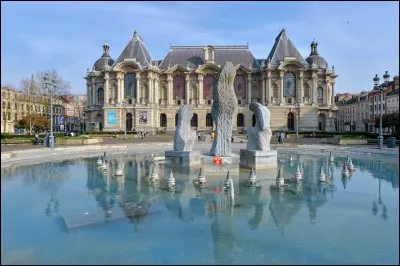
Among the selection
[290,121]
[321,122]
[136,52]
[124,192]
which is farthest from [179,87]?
[124,192]

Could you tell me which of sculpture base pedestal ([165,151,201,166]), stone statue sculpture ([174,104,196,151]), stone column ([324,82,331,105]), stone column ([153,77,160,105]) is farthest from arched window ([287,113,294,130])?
sculpture base pedestal ([165,151,201,166])

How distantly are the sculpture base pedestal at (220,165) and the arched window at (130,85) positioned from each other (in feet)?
196

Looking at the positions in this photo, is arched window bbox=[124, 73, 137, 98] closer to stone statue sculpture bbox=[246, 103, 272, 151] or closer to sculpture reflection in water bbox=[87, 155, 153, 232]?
sculpture reflection in water bbox=[87, 155, 153, 232]

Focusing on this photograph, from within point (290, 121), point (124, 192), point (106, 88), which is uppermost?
point (106, 88)

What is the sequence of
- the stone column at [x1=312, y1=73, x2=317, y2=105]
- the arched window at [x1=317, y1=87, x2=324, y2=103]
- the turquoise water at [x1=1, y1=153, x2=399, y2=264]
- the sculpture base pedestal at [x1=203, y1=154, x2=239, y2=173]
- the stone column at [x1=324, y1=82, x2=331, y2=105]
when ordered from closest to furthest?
the turquoise water at [x1=1, y1=153, x2=399, y2=264] → the sculpture base pedestal at [x1=203, y1=154, x2=239, y2=173] → the stone column at [x1=312, y1=73, x2=317, y2=105] → the stone column at [x1=324, y1=82, x2=331, y2=105] → the arched window at [x1=317, y1=87, x2=324, y2=103]

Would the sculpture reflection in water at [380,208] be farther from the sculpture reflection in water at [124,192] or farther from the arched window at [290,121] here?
the arched window at [290,121]

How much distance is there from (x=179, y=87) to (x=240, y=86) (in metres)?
13.9

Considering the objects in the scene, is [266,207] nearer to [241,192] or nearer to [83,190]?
[241,192]

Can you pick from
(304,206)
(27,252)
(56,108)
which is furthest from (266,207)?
(56,108)

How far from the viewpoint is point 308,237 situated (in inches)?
415

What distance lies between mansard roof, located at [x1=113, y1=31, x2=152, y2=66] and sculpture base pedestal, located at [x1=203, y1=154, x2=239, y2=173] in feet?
198

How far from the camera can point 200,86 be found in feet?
266

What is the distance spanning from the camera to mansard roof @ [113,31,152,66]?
80.9m

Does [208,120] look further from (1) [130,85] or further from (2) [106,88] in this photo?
(2) [106,88]
